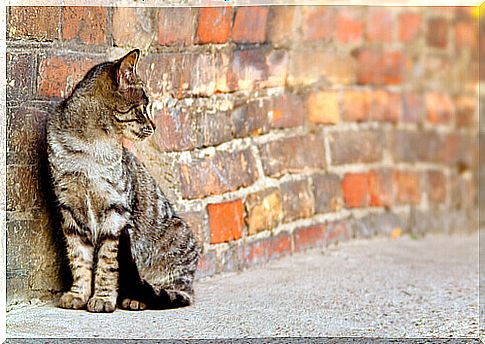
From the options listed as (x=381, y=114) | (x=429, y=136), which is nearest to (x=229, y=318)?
(x=381, y=114)

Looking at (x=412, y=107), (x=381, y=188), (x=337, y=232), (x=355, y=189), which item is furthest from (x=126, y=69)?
(x=412, y=107)

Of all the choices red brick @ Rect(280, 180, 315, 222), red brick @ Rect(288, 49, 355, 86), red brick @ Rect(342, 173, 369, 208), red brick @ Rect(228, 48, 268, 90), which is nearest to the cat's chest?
A: red brick @ Rect(228, 48, 268, 90)

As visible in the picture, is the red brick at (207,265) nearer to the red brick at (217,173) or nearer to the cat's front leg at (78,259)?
the red brick at (217,173)

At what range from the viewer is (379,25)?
313 cm

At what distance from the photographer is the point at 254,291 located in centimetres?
213

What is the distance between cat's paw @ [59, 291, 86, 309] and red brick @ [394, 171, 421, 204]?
1501mm

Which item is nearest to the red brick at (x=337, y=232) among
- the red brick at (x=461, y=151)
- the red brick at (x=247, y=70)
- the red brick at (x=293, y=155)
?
the red brick at (x=293, y=155)

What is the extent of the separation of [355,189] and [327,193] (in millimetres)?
166

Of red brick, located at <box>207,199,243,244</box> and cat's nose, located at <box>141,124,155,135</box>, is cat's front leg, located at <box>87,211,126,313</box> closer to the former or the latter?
cat's nose, located at <box>141,124,155,135</box>

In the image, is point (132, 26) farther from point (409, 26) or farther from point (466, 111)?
point (466, 111)

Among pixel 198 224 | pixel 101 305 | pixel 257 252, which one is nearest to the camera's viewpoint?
pixel 101 305

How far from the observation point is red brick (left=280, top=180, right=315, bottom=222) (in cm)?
260

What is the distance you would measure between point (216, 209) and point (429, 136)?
1.27 metres

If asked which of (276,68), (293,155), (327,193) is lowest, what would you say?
(327,193)
